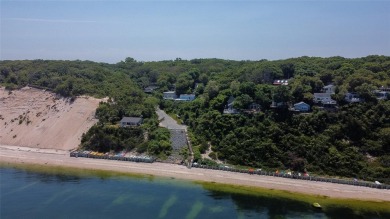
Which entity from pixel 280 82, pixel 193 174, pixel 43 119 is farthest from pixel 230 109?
pixel 43 119

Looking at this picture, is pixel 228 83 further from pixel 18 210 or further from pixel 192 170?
pixel 18 210

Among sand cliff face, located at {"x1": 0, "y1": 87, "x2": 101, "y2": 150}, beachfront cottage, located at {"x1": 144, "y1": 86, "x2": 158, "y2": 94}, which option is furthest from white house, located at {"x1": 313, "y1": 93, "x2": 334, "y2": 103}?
beachfront cottage, located at {"x1": 144, "y1": 86, "x2": 158, "y2": 94}

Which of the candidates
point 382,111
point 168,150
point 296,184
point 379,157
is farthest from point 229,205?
point 382,111

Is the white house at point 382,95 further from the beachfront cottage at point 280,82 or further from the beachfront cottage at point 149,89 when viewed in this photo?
the beachfront cottage at point 149,89

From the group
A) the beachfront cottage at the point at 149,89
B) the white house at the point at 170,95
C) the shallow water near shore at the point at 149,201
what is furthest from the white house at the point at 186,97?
the shallow water near shore at the point at 149,201

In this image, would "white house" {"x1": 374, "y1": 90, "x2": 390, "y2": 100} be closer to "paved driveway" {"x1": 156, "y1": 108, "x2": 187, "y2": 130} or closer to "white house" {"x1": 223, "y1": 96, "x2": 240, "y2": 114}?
"white house" {"x1": 223, "y1": 96, "x2": 240, "y2": 114}
